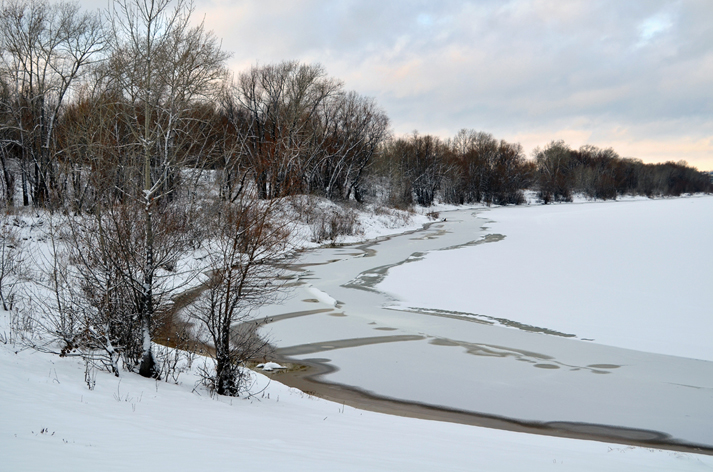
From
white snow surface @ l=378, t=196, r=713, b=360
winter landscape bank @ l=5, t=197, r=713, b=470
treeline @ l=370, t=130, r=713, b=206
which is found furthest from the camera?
treeline @ l=370, t=130, r=713, b=206

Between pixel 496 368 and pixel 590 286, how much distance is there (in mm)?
8886

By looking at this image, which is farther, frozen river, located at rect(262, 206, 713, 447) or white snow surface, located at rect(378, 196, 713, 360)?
white snow surface, located at rect(378, 196, 713, 360)

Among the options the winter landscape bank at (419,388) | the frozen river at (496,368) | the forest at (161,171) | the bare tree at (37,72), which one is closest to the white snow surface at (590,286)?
the winter landscape bank at (419,388)

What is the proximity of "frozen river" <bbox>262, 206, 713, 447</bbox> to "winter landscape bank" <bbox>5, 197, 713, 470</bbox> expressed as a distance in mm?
58

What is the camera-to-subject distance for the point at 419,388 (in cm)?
907

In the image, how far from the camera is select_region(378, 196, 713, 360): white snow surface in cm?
1244

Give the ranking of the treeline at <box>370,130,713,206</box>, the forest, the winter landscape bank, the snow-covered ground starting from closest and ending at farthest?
the snow-covered ground, the winter landscape bank, the forest, the treeline at <box>370,130,713,206</box>

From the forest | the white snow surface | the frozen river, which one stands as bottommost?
the frozen river

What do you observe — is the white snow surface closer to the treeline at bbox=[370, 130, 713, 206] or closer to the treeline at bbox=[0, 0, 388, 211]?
the treeline at bbox=[0, 0, 388, 211]

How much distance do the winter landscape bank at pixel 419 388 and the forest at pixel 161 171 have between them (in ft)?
3.81

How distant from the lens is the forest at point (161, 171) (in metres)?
7.72

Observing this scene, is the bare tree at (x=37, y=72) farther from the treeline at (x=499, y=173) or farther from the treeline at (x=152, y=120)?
the treeline at (x=499, y=173)

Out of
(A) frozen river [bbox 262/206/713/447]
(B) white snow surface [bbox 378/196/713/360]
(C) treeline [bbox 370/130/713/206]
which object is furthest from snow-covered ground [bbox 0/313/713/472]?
(C) treeline [bbox 370/130/713/206]

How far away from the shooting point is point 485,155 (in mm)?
87812
